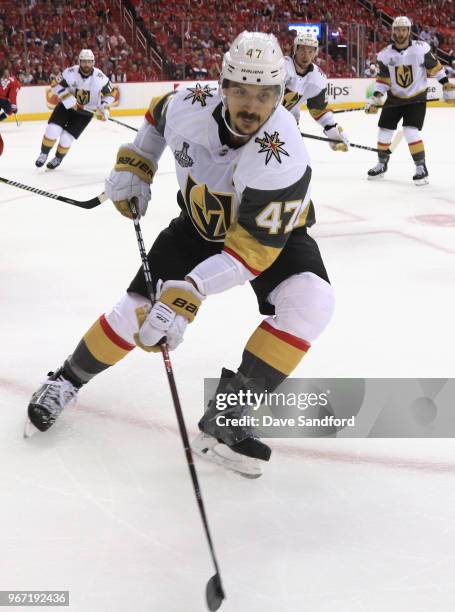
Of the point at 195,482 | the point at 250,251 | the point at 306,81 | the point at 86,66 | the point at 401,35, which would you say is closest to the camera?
the point at 195,482

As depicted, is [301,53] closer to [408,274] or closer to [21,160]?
[408,274]

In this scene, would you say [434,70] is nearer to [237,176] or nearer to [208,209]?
[208,209]

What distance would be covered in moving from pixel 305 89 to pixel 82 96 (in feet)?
7.47

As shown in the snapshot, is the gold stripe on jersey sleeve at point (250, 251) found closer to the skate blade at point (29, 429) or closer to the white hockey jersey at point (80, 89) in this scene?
the skate blade at point (29, 429)

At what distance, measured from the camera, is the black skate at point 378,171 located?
6004 millimetres

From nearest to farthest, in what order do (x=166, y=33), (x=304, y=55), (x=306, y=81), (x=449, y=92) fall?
(x=304, y=55) → (x=306, y=81) → (x=449, y=92) → (x=166, y=33)

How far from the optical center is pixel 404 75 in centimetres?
598

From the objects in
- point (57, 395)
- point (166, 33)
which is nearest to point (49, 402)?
point (57, 395)

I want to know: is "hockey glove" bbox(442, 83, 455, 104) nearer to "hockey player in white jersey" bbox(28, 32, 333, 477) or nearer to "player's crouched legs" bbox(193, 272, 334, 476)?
"hockey player in white jersey" bbox(28, 32, 333, 477)

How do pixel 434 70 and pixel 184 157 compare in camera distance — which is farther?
pixel 434 70

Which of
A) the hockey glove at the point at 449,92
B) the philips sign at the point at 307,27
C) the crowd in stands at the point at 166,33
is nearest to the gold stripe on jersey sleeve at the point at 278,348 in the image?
the hockey glove at the point at 449,92

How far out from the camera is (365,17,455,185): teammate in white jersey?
5902 millimetres

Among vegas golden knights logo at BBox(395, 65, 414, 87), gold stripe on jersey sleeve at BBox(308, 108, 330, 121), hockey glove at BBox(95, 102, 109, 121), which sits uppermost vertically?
vegas golden knights logo at BBox(395, 65, 414, 87)

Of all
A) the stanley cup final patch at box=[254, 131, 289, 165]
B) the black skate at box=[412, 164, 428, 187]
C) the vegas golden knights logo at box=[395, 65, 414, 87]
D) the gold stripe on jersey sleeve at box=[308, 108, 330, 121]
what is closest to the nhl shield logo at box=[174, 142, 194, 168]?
the stanley cup final patch at box=[254, 131, 289, 165]
